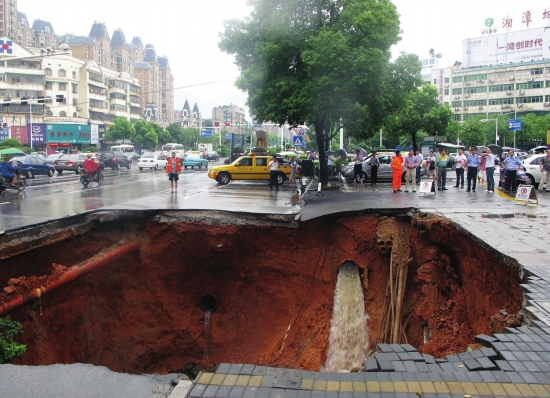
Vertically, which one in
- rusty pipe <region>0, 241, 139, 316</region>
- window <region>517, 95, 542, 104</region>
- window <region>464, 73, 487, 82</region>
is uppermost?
window <region>464, 73, 487, 82</region>

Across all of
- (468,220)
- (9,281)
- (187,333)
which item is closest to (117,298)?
(187,333)

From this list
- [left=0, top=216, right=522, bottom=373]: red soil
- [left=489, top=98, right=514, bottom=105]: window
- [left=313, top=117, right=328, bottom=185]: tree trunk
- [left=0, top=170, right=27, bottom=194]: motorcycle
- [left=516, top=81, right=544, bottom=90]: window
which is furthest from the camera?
[left=489, top=98, right=514, bottom=105]: window

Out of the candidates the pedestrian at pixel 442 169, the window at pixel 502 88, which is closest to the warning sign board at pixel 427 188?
the pedestrian at pixel 442 169

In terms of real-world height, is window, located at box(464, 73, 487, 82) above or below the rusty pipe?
above

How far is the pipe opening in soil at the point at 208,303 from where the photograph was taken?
11.9m

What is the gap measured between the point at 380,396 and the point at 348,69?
606 inches

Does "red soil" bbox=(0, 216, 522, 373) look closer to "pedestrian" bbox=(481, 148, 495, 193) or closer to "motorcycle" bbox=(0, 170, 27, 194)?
"pedestrian" bbox=(481, 148, 495, 193)

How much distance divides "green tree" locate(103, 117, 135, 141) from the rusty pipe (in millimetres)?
65999

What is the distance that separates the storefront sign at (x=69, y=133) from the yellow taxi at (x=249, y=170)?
44.7 metres

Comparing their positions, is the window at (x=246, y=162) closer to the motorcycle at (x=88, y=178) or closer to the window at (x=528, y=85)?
the motorcycle at (x=88, y=178)

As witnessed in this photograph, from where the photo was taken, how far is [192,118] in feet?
576

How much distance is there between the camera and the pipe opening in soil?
11922 mm

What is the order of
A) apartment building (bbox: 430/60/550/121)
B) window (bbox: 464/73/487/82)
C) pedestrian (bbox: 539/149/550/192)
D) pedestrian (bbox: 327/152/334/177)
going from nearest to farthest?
pedestrian (bbox: 539/149/550/192), pedestrian (bbox: 327/152/334/177), apartment building (bbox: 430/60/550/121), window (bbox: 464/73/487/82)

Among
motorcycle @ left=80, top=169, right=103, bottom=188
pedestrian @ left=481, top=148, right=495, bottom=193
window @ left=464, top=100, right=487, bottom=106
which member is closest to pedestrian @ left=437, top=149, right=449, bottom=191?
pedestrian @ left=481, top=148, right=495, bottom=193
